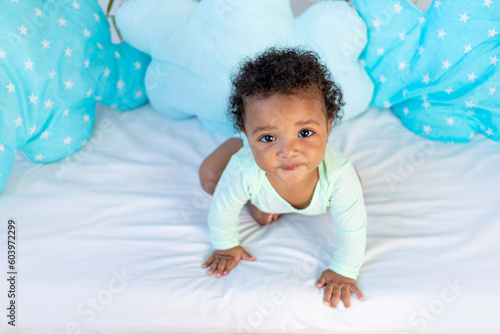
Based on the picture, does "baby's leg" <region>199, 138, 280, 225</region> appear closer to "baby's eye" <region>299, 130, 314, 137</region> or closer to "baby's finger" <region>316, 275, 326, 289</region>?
"baby's finger" <region>316, 275, 326, 289</region>

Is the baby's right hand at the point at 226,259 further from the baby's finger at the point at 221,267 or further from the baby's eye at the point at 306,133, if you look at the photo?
the baby's eye at the point at 306,133

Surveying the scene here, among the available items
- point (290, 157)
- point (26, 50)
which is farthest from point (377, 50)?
point (26, 50)

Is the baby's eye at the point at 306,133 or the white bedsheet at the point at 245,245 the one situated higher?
the baby's eye at the point at 306,133

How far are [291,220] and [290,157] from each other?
1.15ft

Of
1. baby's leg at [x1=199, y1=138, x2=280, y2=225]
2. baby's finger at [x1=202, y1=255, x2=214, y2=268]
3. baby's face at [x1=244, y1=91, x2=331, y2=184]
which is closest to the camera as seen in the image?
baby's face at [x1=244, y1=91, x2=331, y2=184]

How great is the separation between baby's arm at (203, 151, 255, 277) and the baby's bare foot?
84mm

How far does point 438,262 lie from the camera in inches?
39.6

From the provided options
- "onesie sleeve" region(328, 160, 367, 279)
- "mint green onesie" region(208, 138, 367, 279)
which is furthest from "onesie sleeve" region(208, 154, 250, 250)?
"onesie sleeve" region(328, 160, 367, 279)

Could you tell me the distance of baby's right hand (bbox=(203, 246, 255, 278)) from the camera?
1049 mm

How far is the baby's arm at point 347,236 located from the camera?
3.18 ft

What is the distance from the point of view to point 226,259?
1.06 m

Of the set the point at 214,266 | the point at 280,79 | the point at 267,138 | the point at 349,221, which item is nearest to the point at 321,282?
the point at 349,221

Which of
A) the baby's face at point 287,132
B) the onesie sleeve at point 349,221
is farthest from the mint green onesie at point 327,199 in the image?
the baby's face at point 287,132

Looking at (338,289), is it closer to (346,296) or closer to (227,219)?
(346,296)
